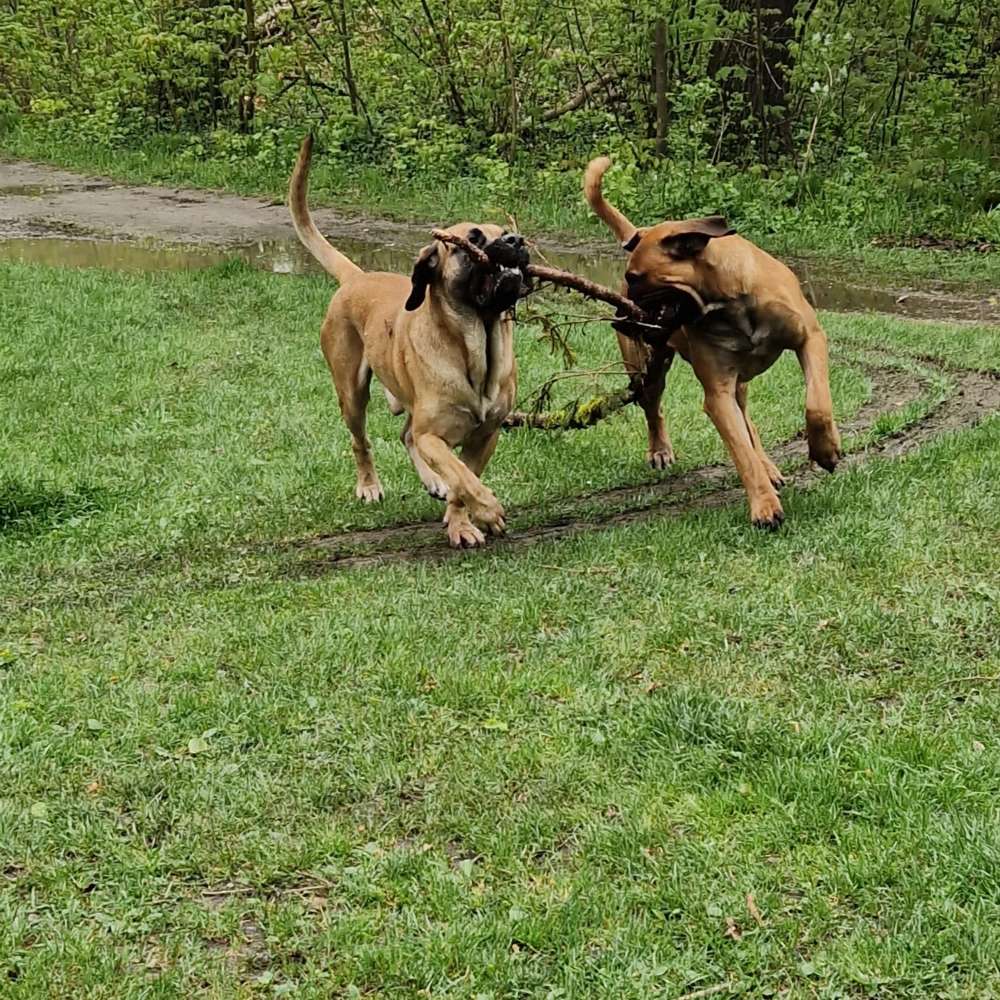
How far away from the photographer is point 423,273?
541 cm

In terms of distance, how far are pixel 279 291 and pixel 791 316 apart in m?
7.15

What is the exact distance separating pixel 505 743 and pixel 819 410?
8.11ft

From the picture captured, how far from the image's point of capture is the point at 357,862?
3.22m

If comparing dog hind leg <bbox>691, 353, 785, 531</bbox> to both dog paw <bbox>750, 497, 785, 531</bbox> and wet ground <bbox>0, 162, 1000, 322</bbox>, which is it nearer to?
dog paw <bbox>750, 497, 785, 531</bbox>

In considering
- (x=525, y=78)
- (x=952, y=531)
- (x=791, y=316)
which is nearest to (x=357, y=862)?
(x=952, y=531)

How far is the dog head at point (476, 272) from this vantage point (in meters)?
5.35

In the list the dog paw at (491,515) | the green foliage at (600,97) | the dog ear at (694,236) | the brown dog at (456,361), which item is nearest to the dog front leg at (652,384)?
the dog ear at (694,236)

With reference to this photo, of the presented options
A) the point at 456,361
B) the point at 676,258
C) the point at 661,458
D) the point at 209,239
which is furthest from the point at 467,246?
the point at 209,239

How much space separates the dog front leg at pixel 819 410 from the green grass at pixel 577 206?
198 inches

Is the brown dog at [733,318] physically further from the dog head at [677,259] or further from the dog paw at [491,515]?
the dog paw at [491,515]

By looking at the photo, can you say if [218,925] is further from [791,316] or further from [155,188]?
[155,188]

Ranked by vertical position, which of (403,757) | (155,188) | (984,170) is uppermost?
(984,170)

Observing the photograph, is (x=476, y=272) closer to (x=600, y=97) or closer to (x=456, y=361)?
(x=456, y=361)

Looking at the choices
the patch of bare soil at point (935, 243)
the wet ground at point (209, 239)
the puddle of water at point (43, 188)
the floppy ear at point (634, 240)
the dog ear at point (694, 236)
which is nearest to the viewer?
the dog ear at point (694, 236)
